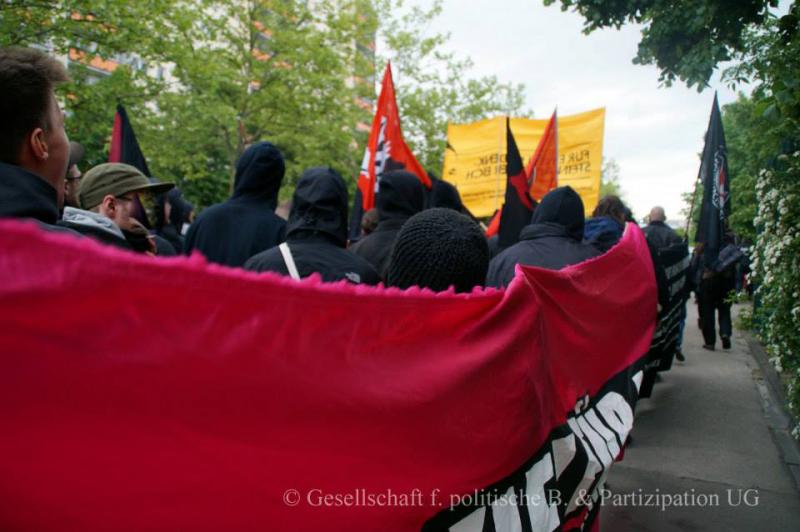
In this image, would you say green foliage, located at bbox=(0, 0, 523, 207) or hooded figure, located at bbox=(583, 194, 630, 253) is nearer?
hooded figure, located at bbox=(583, 194, 630, 253)

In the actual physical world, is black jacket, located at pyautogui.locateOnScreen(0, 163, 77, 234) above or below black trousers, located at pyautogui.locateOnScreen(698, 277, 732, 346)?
above

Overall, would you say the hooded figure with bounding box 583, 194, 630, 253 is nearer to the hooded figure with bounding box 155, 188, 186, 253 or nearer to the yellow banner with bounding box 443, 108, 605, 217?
the hooded figure with bounding box 155, 188, 186, 253

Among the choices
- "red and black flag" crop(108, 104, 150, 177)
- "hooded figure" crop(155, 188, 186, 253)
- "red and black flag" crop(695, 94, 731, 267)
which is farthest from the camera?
"red and black flag" crop(695, 94, 731, 267)

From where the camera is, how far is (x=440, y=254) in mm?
2150

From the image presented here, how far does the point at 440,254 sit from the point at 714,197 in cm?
619

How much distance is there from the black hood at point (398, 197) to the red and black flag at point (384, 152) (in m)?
2.50

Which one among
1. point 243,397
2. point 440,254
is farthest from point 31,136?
point 440,254

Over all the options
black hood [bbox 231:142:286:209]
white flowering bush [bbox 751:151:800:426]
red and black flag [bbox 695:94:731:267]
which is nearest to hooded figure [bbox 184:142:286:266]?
black hood [bbox 231:142:286:209]

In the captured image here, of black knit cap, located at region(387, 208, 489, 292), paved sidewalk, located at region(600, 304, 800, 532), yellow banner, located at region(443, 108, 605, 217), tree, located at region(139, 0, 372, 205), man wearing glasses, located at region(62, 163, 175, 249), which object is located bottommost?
paved sidewalk, located at region(600, 304, 800, 532)

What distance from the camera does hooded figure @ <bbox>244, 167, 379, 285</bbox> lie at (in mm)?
3018

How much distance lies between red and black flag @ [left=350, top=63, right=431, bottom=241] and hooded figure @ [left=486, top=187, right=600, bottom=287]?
3.32 m

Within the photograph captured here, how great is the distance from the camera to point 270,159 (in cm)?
401

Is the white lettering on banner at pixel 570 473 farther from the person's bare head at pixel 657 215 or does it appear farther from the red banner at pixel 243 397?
the person's bare head at pixel 657 215

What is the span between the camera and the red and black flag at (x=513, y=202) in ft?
18.9
